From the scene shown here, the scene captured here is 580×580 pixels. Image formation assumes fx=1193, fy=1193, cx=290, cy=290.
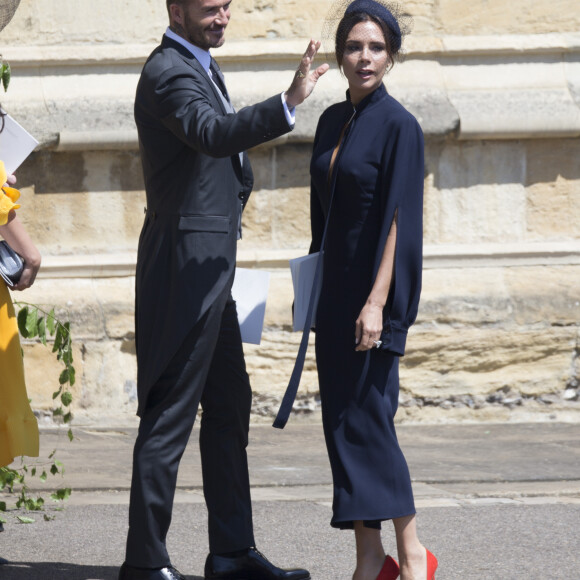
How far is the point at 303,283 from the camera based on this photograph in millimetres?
3570

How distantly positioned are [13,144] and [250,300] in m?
0.90

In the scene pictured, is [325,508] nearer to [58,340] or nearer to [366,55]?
[58,340]

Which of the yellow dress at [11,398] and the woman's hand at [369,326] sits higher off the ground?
the woman's hand at [369,326]

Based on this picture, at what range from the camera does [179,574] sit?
354 centimetres

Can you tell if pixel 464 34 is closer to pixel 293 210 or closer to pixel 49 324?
pixel 293 210

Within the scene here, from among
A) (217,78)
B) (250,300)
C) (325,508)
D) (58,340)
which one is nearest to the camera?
(217,78)

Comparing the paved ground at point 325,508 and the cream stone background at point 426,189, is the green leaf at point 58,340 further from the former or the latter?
the cream stone background at point 426,189

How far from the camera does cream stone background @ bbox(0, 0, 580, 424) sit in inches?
257

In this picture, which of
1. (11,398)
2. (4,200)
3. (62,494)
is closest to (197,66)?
(4,200)

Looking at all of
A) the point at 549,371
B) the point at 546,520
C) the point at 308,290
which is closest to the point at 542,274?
the point at 549,371

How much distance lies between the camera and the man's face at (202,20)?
3549mm

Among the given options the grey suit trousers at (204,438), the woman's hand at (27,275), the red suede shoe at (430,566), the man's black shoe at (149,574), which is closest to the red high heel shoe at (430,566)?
the red suede shoe at (430,566)

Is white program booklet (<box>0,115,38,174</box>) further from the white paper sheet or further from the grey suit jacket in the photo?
the white paper sheet

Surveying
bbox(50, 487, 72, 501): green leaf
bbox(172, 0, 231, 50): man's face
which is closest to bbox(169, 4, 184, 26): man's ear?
bbox(172, 0, 231, 50): man's face
